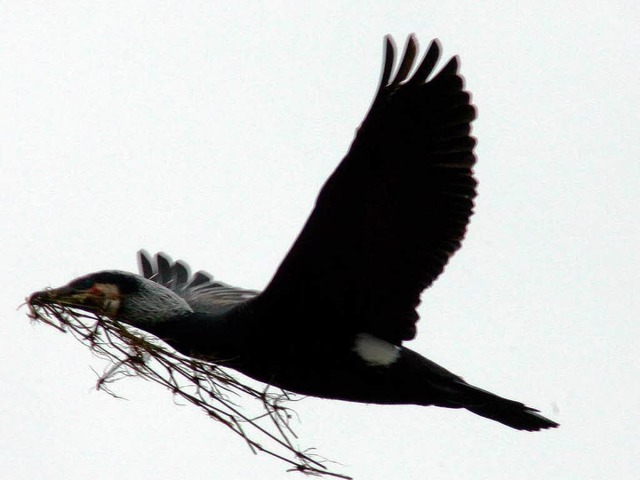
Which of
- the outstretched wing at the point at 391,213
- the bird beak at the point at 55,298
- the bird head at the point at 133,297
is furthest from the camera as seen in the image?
the bird head at the point at 133,297

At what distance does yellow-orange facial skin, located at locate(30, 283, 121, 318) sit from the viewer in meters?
4.93

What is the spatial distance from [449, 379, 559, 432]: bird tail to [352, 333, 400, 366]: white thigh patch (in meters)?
0.41

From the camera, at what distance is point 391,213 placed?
5625mm

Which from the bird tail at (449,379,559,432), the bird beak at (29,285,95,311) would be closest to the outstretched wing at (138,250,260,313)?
the bird tail at (449,379,559,432)

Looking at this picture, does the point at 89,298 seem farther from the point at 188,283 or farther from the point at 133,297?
the point at 188,283

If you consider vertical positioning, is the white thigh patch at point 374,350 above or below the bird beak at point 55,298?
above

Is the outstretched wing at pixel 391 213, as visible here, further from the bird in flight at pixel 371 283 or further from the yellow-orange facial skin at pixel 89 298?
the yellow-orange facial skin at pixel 89 298

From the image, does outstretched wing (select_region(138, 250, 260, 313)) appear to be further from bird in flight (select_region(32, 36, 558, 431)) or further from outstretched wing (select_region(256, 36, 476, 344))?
outstretched wing (select_region(256, 36, 476, 344))

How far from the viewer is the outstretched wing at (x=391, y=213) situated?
5.41 meters

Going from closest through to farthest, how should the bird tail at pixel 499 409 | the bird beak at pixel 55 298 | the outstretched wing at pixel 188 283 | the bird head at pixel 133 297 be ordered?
the bird beak at pixel 55 298, the bird head at pixel 133 297, the bird tail at pixel 499 409, the outstretched wing at pixel 188 283

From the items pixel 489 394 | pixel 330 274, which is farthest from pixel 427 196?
pixel 489 394

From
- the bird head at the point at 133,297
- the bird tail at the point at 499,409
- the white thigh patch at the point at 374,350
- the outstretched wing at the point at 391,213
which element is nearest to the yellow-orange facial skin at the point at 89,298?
the bird head at the point at 133,297

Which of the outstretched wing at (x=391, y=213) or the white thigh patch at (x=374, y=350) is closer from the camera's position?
the outstretched wing at (x=391, y=213)

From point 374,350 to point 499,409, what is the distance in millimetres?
837
